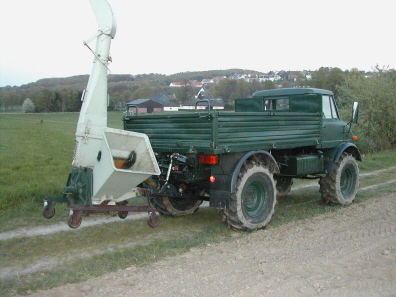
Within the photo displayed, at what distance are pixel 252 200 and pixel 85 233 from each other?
287 cm

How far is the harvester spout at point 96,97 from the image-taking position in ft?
18.5

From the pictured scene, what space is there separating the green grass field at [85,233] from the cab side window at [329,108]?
6.55 feet

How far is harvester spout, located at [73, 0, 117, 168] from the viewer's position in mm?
5641

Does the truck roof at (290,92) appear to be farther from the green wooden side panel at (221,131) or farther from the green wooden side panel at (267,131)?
the green wooden side panel at (221,131)

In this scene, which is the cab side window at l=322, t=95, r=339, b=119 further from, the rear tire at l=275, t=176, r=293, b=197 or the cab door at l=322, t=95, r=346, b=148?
the rear tire at l=275, t=176, r=293, b=197

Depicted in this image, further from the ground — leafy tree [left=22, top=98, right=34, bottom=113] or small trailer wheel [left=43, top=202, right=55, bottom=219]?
leafy tree [left=22, top=98, right=34, bottom=113]

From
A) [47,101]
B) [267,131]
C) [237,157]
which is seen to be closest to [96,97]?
[237,157]

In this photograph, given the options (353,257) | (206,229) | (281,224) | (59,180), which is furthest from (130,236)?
(59,180)

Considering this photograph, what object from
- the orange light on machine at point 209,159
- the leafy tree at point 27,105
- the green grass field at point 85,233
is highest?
the leafy tree at point 27,105

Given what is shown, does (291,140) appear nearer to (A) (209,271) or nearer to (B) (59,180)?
(A) (209,271)

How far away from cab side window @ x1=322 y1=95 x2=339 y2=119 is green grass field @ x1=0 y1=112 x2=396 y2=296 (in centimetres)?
200

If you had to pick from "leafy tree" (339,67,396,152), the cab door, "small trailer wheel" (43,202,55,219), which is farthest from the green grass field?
"leafy tree" (339,67,396,152)

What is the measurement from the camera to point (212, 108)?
20.3 ft

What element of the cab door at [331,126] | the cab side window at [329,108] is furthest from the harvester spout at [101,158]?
the cab side window at [329,108]
